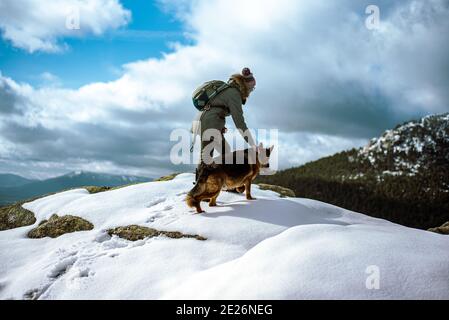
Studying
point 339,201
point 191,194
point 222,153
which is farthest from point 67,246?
point 339,201

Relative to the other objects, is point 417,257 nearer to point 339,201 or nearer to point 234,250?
point 234,250

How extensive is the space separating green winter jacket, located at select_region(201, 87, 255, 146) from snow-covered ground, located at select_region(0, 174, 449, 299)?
2.12m

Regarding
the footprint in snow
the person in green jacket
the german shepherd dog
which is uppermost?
the person in green jacket

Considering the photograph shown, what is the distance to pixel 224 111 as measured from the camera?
9.52m

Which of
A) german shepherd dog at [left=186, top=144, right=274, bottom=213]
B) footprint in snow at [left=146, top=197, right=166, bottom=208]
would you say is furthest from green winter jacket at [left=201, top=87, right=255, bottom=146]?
footprint in snow at [left=146, top=197, right=166, bottom=208]

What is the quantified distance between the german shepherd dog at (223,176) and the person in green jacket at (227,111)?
1.28ft

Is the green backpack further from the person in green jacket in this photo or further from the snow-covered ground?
the snow-covered ground

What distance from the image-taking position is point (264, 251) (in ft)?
19.7

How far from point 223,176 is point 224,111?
5.88 ft

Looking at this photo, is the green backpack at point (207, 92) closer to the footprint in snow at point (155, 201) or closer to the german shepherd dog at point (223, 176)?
the german shepherd dog at point (223, 176)

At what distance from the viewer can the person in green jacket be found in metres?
9.16

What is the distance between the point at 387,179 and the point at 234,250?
8090 inches

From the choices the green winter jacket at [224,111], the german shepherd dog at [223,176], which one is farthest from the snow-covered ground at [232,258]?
the green winter jacket at [224,111]

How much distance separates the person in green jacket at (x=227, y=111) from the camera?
916 cm
